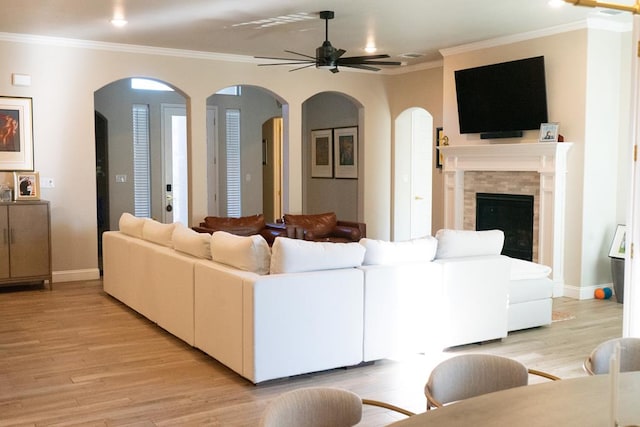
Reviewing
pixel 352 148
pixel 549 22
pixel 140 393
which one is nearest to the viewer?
pixel 140 393

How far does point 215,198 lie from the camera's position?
11.9 meters

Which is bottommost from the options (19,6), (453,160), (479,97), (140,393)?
(140,393)

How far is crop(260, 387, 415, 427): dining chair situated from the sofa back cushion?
6.48 meters

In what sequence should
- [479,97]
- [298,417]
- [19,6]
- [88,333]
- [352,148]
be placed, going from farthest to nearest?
[352,148] → [479,97] → [19,6] → [88,333] → [298,417]

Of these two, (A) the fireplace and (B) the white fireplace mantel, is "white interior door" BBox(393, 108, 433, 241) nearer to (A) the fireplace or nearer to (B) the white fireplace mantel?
(A) the fireplace

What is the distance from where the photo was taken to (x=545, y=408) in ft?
6.66

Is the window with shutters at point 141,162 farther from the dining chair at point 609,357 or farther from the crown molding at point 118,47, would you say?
the dining chair at point 609,357

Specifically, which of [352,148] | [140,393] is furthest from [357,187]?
[140,393]

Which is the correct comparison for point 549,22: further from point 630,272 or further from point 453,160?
point 630,272

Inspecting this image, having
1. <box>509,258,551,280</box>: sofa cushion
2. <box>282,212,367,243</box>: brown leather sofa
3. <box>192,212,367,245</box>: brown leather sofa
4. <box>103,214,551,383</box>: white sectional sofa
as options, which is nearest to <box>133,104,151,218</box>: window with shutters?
<box>192,212,367,245</box>: brown leather sofa

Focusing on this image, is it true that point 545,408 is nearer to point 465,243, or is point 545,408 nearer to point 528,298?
point 465,243

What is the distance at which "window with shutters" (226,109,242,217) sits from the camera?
12.0 metres

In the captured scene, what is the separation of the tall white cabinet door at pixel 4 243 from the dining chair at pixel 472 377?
640cm

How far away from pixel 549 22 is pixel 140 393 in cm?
564
